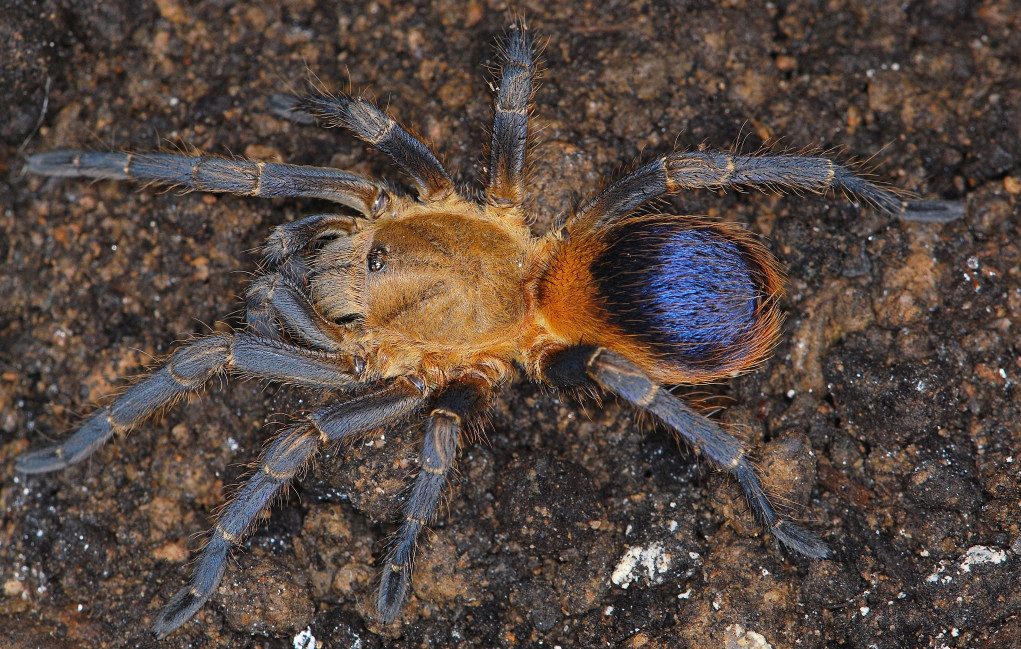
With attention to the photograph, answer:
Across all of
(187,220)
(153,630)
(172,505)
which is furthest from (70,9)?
(153,630)

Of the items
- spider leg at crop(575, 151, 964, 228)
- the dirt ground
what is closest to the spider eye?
the dirt ground

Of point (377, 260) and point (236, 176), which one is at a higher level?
point (236, 176)

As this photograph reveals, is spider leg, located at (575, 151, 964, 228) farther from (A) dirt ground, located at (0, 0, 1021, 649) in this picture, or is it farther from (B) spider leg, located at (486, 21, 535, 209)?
(B) spider leg, located at (486, 21, 535, 209)

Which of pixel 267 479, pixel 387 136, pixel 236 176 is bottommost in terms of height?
pixel 267 479

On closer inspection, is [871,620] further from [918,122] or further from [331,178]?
[331,178]

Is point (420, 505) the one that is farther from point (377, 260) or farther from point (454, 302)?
point (377, 260)

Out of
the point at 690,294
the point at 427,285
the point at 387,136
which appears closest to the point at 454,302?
the point at 427,285

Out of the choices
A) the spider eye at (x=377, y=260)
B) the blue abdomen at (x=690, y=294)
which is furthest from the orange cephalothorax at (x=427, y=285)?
the blue abdomen at (x=690, y=294)
